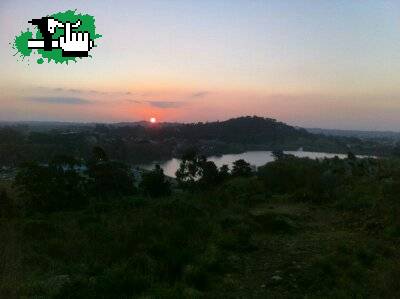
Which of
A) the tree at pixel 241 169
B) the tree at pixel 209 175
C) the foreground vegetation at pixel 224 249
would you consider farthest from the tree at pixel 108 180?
the foreground vegetation at pixel 224 249

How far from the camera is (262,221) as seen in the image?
25.9ft

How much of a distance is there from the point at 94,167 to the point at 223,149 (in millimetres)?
62651

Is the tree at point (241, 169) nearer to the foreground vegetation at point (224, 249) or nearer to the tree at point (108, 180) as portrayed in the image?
the tree at point (108, 180)

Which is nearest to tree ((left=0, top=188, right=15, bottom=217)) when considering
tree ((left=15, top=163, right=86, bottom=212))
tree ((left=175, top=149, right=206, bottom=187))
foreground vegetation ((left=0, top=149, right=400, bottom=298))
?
foreground vegetation ((left=0, top=149, right=400, bottom=298))

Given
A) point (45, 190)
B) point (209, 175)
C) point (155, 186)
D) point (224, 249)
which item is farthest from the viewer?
point (209, 175)

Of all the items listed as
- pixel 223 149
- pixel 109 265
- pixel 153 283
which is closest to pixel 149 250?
pixel 109 265

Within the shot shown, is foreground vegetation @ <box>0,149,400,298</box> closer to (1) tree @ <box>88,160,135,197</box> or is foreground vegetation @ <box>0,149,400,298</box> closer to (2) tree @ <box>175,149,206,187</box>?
(1) tree @ <box>88,160,135,197</box>

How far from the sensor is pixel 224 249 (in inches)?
237

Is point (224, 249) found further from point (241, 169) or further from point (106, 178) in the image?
point (241, 169)

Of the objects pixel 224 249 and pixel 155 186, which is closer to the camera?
pixel 224 249

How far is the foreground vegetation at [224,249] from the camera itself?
14.5ft

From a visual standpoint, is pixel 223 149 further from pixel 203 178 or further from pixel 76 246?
pixel 76 246

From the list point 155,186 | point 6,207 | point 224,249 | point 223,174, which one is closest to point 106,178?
point 155,186

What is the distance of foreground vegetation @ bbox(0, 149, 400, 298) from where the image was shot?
4.43m
